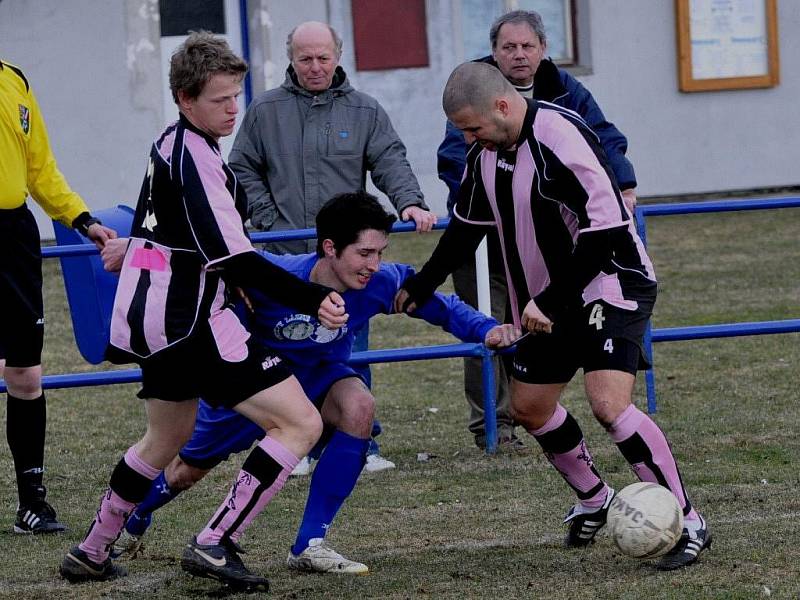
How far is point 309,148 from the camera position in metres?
6.72

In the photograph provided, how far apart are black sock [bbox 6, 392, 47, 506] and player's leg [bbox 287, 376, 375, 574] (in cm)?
138

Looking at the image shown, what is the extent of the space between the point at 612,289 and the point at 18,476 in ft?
8.51

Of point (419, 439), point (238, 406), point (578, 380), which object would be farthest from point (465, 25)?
point (238, 406)

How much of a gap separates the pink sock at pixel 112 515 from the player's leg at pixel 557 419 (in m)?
1.33

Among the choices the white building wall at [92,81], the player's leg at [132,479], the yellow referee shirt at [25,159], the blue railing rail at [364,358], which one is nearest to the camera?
the player's leg at [132,479]

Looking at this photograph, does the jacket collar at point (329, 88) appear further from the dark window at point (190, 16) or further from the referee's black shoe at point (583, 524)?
the dark window at point (190, 16)

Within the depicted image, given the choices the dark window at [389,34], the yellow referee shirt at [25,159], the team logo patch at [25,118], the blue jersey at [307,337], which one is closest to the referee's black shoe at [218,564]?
the blue jersey at [307,337]

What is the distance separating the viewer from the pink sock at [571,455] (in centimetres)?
526

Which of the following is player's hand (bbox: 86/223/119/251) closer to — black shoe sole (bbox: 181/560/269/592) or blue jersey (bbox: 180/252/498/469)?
blue jersey (bbox: 180/252/498/469)

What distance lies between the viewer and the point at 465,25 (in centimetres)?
1513

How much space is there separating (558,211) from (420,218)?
1.46 m

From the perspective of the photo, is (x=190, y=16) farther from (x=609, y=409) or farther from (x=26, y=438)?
(x=609, y=409)

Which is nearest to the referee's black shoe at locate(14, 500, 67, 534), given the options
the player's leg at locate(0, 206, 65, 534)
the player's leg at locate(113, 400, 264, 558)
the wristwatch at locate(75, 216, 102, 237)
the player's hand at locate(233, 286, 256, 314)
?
the player's leg at locate(0, 206, 65, 534)

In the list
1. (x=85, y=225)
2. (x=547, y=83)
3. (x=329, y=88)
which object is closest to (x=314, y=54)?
(x=329, y=88)
